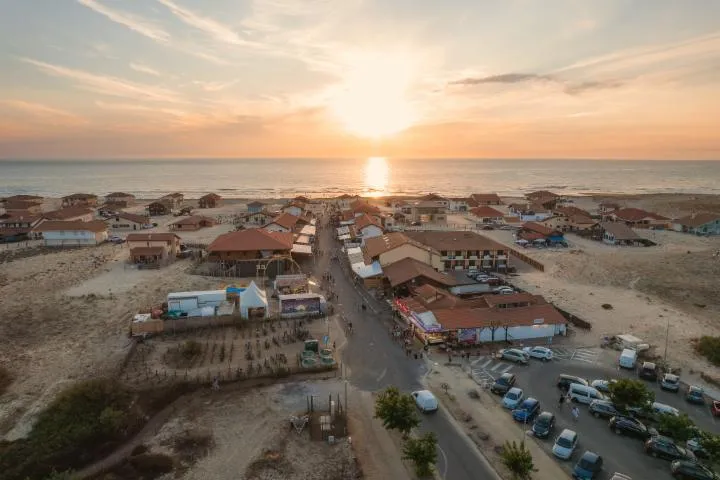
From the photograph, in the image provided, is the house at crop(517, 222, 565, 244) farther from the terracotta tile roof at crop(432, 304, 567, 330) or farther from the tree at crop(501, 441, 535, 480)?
the tree at crop(501, 441, 535, 480)

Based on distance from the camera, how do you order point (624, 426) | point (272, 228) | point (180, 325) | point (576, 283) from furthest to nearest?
1. point (272, 228)
2. point (576, 283)
3. point (180, 325)
4. point (624, 426)

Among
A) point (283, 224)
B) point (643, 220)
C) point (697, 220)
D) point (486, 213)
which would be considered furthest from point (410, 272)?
point (697, 220)

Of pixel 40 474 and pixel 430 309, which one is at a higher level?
pixel 430 309

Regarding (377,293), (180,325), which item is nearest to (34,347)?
(180,325)

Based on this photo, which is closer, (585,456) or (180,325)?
(585,456)

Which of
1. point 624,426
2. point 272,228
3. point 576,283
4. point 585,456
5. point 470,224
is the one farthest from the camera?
point 470,224

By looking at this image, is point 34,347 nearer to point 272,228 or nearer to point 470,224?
point 272,228

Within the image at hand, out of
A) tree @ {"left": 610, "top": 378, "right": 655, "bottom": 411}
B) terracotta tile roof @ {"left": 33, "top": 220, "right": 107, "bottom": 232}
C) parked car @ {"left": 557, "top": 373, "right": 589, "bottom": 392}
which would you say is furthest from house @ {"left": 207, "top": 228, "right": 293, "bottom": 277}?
tree @ {"left": 610, "top": 378, "right": 655, "bottom": 411}
